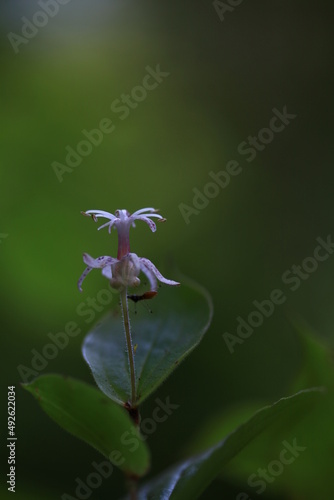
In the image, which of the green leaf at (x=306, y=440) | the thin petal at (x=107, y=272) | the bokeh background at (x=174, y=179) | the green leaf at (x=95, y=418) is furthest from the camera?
the bokeh background at (x=174, y=179)

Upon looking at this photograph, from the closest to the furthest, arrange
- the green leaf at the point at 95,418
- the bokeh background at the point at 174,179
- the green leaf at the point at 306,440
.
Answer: the green leaf at the point at 95,418
the green leaf at the point at 306,440
the bokeh background at the point at 174,179

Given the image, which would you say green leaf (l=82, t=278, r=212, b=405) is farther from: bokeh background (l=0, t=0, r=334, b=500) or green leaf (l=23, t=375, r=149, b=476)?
bokeh background (l=0, t=0, r=334, b=500)

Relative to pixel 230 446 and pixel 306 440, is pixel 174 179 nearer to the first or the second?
pixel 306 440

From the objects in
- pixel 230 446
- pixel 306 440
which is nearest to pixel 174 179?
pixel 306 440

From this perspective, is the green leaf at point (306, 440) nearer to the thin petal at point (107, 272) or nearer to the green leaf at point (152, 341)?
the green leaf at point (152, 341)

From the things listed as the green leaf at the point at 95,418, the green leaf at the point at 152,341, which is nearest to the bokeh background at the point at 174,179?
the green leaf at the point at 152,341
